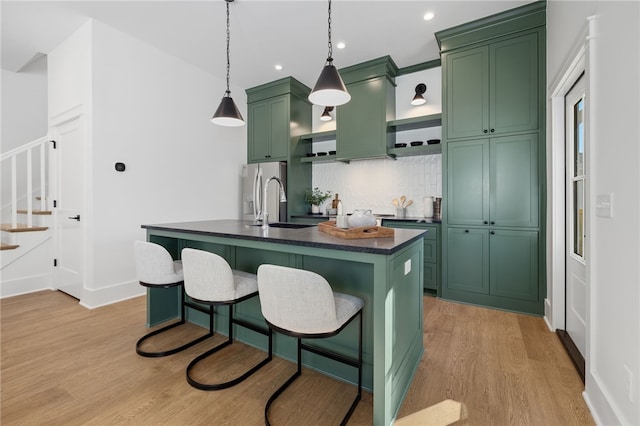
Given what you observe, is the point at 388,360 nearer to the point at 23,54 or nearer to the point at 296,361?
the point at 296,361

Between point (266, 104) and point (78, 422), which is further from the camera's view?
point (266, 104)

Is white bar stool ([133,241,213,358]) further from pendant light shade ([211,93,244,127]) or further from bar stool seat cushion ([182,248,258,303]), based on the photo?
pendant light shade ([211,93,244,127])

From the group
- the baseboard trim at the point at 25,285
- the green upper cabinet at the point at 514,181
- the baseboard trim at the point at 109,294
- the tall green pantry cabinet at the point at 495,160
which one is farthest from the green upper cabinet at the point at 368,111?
the baseboard trim at the point at 25,285

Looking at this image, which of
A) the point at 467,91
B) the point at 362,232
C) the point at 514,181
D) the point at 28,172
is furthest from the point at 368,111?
the point at 28,172

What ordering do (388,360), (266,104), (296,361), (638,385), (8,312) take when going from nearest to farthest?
(638,385) < (388,360) < (296,361) < (8,312) < (266,104)

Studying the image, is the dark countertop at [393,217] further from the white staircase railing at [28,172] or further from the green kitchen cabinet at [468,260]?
the white staircase railing at [28,172]

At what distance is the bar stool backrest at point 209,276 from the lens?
1.80 meters

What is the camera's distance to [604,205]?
4.82ft

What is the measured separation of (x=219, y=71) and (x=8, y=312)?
3.88 metres

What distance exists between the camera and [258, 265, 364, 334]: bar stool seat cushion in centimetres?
138

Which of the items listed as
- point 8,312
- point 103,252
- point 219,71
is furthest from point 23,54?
point 8,312

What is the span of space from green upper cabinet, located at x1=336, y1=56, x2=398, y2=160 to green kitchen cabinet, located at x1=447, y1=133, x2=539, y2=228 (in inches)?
39.8

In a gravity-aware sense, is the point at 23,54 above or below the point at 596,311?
above

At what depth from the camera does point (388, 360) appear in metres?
1.49
